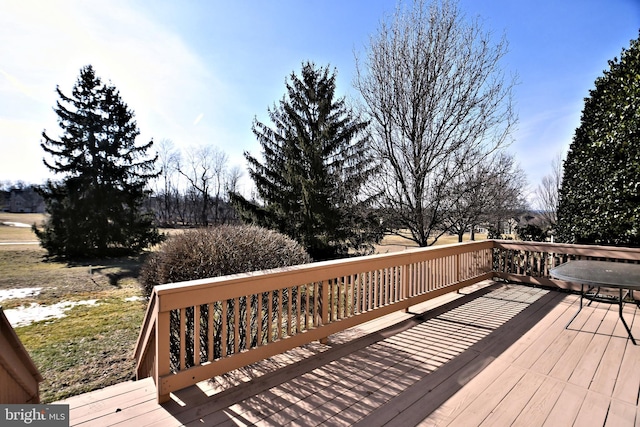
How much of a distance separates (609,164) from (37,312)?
12432mm

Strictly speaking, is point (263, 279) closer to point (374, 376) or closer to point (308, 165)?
point (374, 376)

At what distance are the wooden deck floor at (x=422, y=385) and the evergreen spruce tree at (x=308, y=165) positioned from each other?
7.30 meters

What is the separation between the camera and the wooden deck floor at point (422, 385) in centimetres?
198

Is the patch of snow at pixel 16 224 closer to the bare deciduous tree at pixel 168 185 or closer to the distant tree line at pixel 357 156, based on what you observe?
the bare deciduous tree at pixel 168 185

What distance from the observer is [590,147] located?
18.9 feet

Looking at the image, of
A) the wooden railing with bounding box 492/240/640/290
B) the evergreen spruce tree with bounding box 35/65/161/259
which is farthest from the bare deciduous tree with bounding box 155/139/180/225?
the wooden railing with bounding box 492/240/640/290

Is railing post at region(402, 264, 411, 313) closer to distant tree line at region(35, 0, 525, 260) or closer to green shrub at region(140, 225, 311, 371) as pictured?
green shrub at region(140, 225, 311, 371)

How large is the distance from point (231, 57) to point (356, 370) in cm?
716

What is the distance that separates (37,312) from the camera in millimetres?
7184

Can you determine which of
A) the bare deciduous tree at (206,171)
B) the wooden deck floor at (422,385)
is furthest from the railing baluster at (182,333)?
the bare deciduous tree at (206,171)

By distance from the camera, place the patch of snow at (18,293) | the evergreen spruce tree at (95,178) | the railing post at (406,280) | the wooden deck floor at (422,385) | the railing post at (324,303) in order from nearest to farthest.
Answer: the wooden deck floor at (422,385) < the railing post at (324,303) < the railing post at (406,280) < the patch of snow at (18,293) < the evergreen spruce tree at (95,178)

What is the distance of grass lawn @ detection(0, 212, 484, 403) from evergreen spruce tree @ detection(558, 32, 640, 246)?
8.28 m

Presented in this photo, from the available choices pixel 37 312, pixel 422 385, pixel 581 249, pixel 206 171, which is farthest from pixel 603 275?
pixel 206 171

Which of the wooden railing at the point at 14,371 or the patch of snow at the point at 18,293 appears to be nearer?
the wooden railing at the point at 14,371
